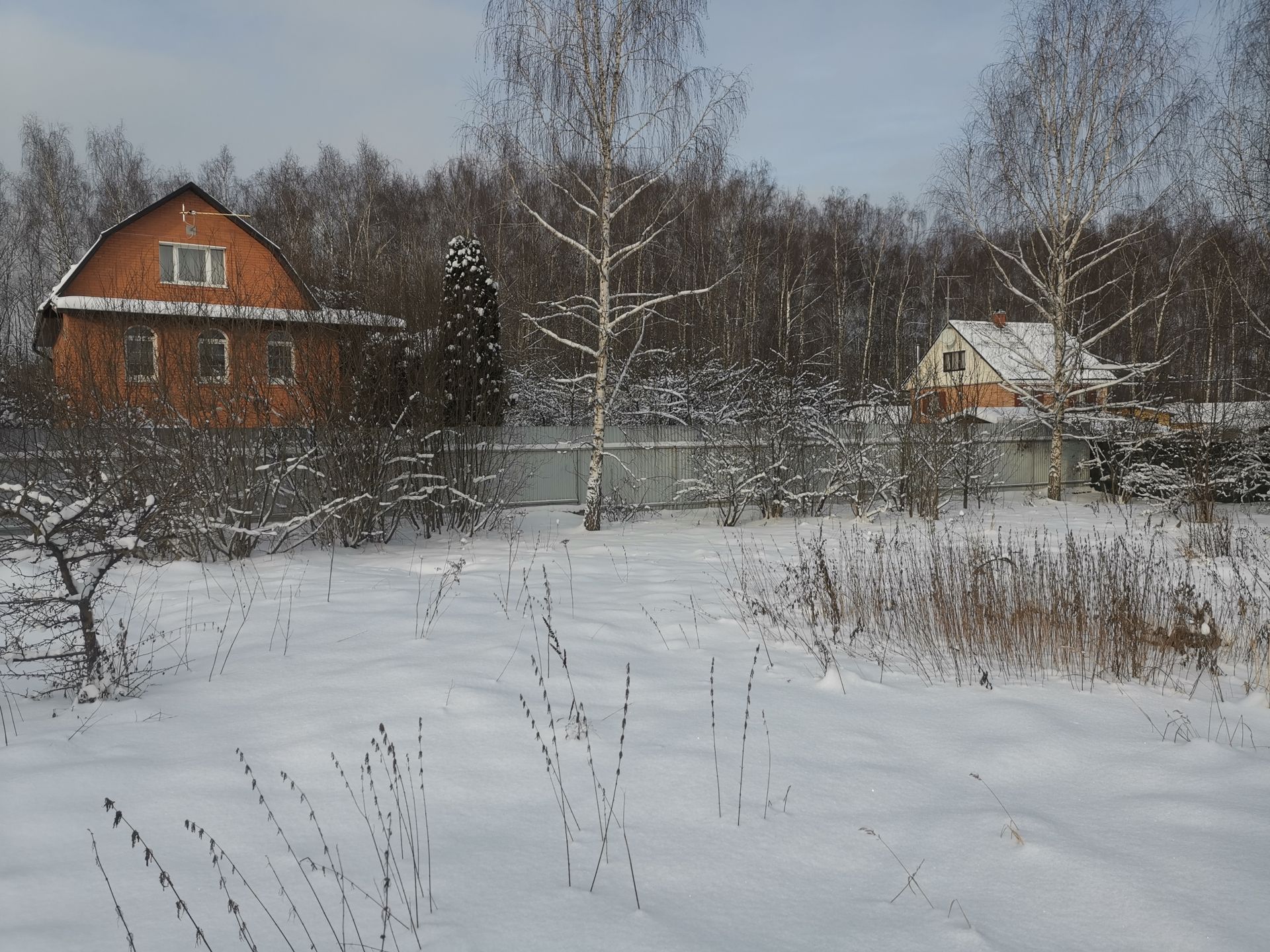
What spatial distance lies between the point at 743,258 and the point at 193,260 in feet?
53.3

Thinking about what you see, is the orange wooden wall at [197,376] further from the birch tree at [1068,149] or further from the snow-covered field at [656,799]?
the birch tree at [1068,149]

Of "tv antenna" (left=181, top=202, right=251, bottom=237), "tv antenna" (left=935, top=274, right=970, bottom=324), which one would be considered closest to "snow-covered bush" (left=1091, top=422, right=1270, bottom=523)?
"tv antenna" (left=935, top=274, right=970, bottom=324)

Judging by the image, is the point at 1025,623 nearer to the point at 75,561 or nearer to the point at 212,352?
the point at 75,561

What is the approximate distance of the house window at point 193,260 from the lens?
749 inches

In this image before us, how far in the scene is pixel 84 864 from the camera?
2406 millimetres

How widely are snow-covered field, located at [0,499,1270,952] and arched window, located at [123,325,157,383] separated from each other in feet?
12.7

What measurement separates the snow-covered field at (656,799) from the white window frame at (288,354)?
3.69 metres

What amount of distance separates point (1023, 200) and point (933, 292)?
63.2 ft

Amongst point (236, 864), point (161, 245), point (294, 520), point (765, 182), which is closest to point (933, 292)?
point (765, 182)

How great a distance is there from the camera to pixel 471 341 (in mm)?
10109

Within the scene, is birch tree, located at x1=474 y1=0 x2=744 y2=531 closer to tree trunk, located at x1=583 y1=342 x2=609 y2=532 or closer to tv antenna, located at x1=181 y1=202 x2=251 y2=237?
tree trunk, located at x1=583 y1=342 x2=609 y2=532

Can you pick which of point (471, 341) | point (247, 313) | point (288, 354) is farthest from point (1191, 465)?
point (247, 313)

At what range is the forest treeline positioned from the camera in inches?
682

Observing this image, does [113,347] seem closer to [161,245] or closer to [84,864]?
[84,864]
